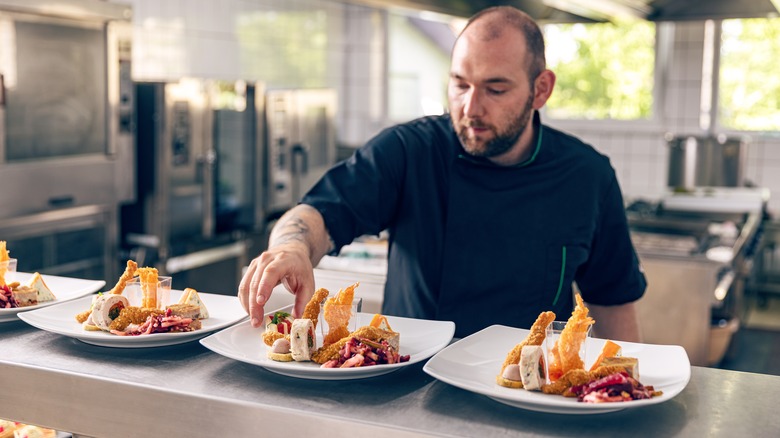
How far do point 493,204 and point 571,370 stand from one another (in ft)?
3.10

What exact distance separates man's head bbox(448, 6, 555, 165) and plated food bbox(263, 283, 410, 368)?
2.47 ft

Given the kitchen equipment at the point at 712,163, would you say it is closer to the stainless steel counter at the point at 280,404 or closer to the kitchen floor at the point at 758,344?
the kitchen floor at the point at 758,344

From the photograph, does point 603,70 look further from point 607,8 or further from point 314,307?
point 314,307

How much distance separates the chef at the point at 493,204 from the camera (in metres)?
1.92

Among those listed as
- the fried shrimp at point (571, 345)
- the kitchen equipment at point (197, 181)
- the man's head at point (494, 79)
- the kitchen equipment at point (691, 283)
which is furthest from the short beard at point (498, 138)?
the kitchen equipment at point (197, 181)

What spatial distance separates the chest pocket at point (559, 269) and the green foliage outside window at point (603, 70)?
5.41 m

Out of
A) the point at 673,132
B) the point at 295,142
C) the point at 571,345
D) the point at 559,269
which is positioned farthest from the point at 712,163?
the point at 571,345

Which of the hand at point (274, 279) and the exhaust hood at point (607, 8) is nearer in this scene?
the hand at point (274, 279)

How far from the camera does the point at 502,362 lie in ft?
3.97

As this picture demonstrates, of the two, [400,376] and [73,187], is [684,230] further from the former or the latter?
[400,376]

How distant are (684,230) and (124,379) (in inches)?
144

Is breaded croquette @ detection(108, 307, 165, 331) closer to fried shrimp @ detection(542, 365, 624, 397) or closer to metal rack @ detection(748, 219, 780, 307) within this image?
fried shrimp @ detection(542, 365, 624, 397)

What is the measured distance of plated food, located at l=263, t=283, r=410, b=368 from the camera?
117cm

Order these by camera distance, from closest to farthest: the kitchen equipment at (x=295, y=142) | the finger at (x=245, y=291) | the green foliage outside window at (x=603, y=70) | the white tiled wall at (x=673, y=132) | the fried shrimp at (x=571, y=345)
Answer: the fried shrimp at (x=571, y=345)
the finger at (x=245, y=291)
the kitchen equipment at (x=295, y=142)
the white tiled wall at (x=673, y=132)
the green foliage outside window at (x=603, y=70)
